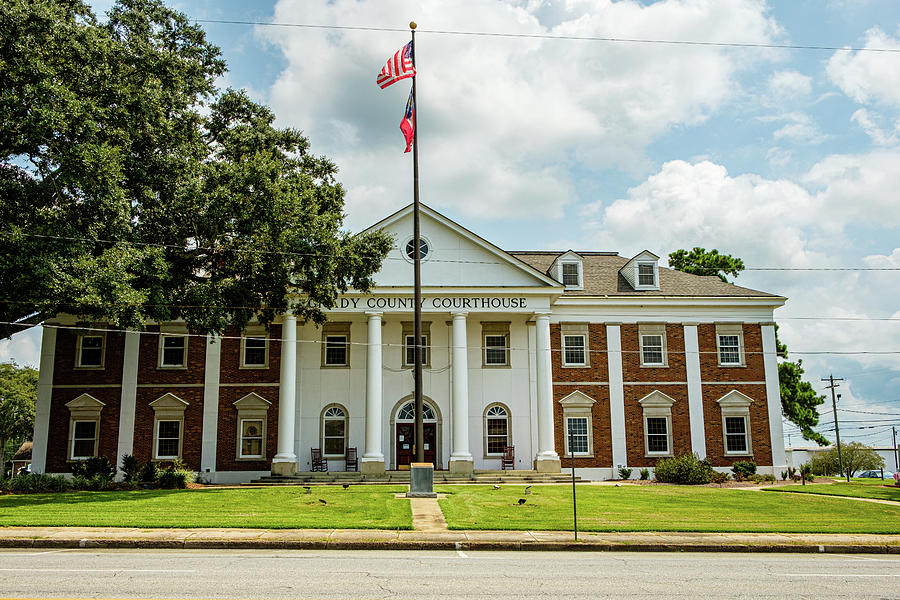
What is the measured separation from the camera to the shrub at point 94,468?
31.8m

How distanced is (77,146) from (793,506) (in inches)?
936

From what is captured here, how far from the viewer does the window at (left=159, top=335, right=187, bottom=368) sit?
34.8 metres

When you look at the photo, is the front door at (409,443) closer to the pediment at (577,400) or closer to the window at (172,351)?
the pediment at (577,400)

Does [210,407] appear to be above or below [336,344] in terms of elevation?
below

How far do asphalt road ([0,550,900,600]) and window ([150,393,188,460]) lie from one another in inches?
794

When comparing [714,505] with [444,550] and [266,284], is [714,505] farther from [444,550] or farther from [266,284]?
[266,284]

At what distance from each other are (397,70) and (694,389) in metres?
20.7

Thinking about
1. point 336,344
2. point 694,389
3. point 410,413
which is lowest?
point 410,413

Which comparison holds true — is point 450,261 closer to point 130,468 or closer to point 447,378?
point 447,378

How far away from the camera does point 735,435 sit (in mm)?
35594

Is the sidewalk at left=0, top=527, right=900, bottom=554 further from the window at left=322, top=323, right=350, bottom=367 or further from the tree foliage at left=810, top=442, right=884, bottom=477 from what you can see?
the tree foliage at left=810, top=442, right=884, bottom=477

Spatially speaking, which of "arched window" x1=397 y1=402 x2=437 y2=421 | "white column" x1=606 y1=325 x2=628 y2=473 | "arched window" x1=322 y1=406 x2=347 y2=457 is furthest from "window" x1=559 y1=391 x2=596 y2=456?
"arched window" x1=322 y1=406 x2=347 y2=457

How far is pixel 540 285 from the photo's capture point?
33594 millimetres

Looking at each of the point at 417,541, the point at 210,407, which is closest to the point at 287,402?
the point at 210,407
